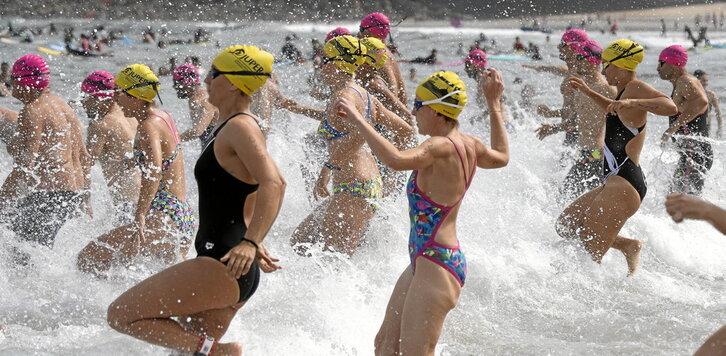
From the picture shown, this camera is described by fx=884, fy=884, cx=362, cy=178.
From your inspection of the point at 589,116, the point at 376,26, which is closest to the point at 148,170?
the point at 376,26

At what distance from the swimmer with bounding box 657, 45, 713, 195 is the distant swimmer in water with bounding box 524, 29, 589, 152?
89 cm

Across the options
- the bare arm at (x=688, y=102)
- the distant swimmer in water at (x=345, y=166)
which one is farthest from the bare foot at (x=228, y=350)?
the bare arm at (x=688, y=102)

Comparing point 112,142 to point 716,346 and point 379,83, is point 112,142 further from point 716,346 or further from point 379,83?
point 716,346

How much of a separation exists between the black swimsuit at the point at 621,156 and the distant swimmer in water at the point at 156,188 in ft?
9.92

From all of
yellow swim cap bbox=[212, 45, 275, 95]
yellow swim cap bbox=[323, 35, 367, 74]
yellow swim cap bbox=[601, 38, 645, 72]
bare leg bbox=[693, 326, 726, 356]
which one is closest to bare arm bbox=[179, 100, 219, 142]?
yellow swim cap bbox=[323, 35, 367, 74]

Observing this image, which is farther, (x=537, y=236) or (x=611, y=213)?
(x=537, y=236)

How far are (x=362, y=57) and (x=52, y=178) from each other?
99.1 inches

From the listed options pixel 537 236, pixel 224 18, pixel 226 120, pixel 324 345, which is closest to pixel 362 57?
pixel 324 345

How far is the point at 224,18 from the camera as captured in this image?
5316cm

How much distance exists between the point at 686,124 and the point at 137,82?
5.93m

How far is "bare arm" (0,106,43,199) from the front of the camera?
6496mm

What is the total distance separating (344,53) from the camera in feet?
19.8

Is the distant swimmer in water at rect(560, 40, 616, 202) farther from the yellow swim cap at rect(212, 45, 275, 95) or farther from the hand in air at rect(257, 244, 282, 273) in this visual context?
the hand in air at rect(257, 244, 282, 273)

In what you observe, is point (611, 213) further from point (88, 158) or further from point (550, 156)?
point (550, 156)
